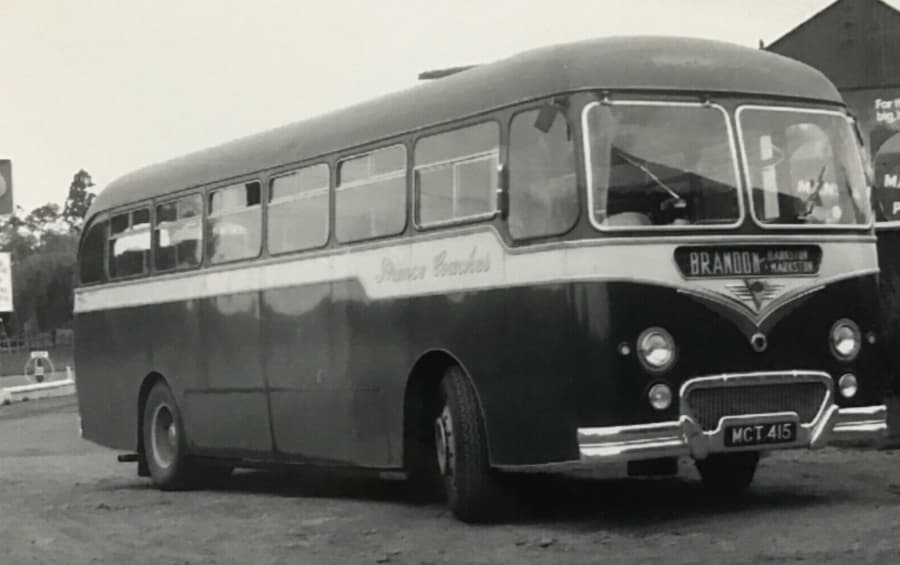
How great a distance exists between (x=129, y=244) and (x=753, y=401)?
8124 millimetres

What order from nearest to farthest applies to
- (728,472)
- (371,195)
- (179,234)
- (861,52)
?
(728,472) < (371,195) < (179,234) < (861,52)

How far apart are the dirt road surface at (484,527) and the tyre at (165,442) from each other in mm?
230

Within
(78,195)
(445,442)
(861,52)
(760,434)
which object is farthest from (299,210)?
(78,195)

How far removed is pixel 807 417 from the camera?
10867mm

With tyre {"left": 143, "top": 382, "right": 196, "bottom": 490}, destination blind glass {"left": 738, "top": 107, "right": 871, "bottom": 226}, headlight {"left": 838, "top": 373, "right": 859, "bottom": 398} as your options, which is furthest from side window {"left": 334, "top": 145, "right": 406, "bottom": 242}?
tyre {"left": 143, "top": 382, "right": 196, "bottom": 490}

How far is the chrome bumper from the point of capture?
34.0ft

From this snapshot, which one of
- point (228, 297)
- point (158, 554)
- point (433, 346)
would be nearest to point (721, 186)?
point (433, 346)

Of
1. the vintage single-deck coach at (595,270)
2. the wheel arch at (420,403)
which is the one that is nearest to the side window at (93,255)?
the vintage single-deck coach at (595,270)

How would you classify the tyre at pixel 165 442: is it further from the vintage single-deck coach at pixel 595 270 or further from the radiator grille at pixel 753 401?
the radiator grille at pixel 753 401

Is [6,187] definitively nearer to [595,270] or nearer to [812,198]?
[812,198]

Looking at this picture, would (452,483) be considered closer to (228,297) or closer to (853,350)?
(853,350)

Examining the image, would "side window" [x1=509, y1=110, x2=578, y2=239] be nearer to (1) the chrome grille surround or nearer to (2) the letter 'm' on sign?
(1) the chrome grille surround

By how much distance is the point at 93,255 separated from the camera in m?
18.0

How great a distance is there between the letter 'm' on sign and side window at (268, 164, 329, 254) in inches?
1456
